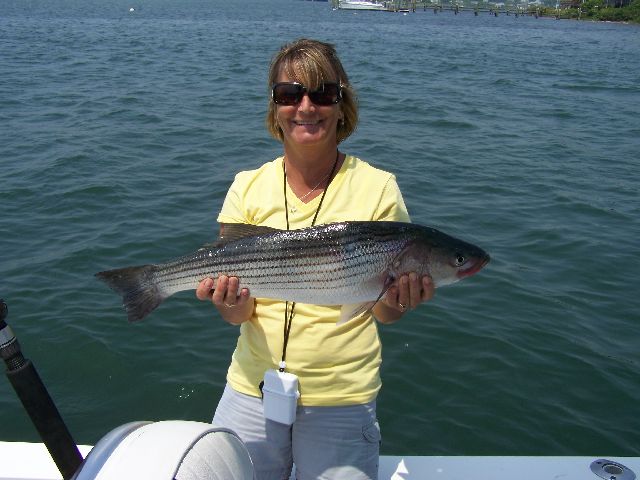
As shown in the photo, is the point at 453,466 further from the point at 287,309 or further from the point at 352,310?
the point at 287,309

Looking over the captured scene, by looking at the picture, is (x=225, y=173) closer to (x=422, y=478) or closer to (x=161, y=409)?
(x=161, y=409)

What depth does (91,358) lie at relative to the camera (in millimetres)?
6941

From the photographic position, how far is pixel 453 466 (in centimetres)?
408

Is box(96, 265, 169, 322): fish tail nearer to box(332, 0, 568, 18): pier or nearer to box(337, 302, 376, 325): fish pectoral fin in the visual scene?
box(337, 302, 376, 325): fish pectoral fin

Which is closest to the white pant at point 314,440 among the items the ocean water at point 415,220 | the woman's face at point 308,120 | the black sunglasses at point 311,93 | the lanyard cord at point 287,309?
the lanyard cord at point 287,309

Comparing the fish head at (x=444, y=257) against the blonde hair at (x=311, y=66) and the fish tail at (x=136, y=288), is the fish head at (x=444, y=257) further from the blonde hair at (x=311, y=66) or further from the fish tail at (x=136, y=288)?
the fish tail at (x=136, y=288)

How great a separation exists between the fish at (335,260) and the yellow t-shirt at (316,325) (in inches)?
4.7

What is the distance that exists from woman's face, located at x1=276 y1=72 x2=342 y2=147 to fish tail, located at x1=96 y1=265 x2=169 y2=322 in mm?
1100

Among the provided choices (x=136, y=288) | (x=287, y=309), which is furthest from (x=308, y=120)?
(x=136, y=288)

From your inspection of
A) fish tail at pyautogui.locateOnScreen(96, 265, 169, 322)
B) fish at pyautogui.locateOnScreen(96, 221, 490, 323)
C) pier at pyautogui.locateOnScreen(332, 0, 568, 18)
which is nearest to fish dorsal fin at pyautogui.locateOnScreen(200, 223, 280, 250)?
fish at pyautogui.locateOnScreen(96, 221, 490, 323)

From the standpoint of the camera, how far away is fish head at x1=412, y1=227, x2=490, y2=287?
3420 millimetres

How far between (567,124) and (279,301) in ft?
52.5

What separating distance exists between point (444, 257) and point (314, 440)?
118 centimetres

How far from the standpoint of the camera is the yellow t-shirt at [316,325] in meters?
3.33
